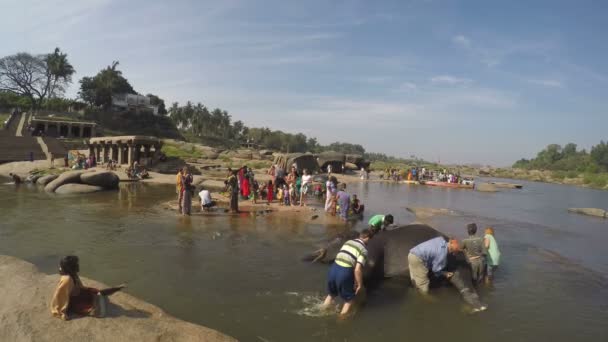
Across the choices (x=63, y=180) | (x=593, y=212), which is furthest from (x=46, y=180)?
(x=593, y=212)

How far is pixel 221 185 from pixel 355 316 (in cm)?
2054

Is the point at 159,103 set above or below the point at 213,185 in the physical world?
above

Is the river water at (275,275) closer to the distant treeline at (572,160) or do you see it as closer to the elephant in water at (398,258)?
the elephant in water at (398,258)

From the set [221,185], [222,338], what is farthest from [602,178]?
[222,338]

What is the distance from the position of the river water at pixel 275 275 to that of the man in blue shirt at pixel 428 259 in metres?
0.37

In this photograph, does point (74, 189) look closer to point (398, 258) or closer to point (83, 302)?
point (83, 302)

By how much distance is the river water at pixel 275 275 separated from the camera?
20.9ft

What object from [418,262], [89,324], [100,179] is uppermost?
[100,179]

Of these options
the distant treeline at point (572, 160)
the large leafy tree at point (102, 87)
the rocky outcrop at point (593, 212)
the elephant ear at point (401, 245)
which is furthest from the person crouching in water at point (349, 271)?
the distant treeline at point (572, 160)

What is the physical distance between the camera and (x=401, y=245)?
8984mm

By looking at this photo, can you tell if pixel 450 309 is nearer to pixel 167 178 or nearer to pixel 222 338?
pixel 222 338

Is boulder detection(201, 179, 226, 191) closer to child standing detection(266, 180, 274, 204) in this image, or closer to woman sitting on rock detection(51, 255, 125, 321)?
child standing detection(266, 180, 274, 204)

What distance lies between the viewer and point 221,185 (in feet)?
84.9

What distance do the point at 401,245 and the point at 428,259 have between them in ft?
4.27
